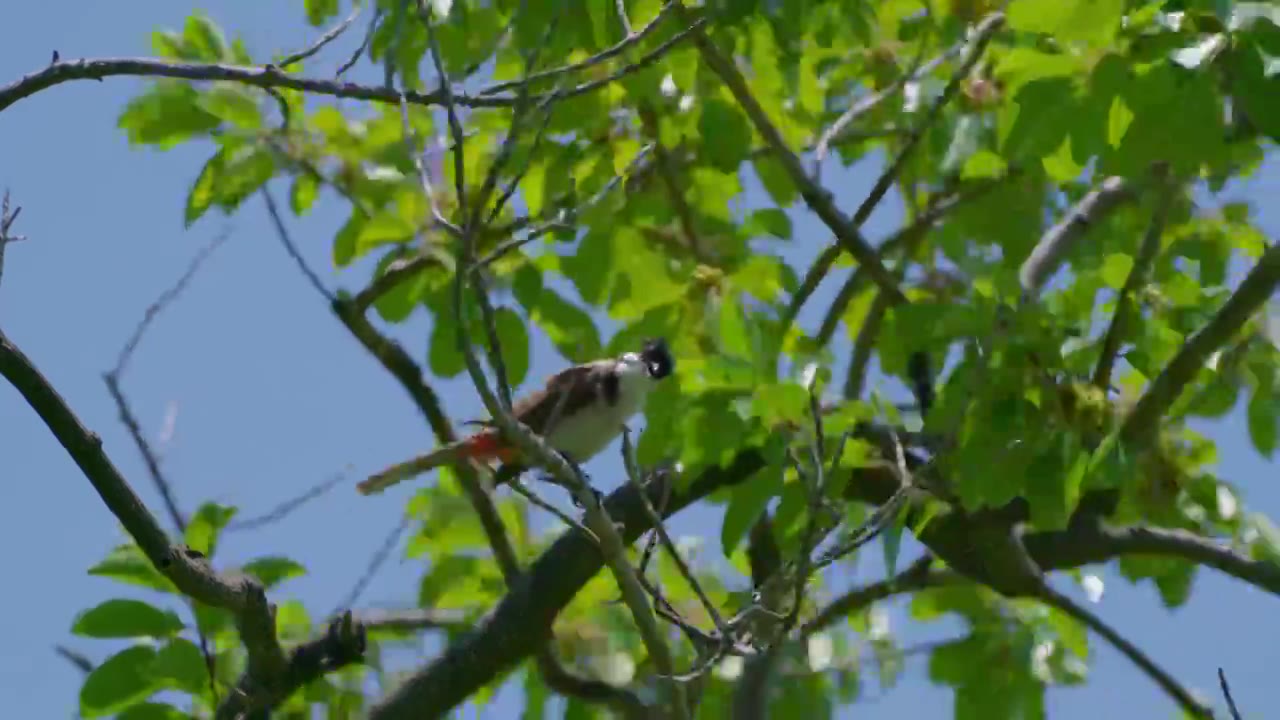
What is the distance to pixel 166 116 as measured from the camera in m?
4.30

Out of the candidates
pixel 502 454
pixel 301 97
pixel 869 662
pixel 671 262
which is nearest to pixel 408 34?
pixel 301 97

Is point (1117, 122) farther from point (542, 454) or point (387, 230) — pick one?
point (387, 230)

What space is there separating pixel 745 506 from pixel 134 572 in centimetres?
143

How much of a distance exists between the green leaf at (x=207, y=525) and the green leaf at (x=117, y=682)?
10.7 inches

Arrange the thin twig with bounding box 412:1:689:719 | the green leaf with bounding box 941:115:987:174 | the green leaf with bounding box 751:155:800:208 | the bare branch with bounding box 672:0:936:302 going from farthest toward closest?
the green leaf with bounding box 751:155:800:208, the green leaf with bounding box 941:115:987:174, the bare branch with bounding box 672:0:936:302, the thin twig with bounding box 412:1:689:719

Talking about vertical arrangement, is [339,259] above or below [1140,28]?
above

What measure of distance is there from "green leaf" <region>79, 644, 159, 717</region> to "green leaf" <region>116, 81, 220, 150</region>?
1307mm

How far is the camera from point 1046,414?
359 cm

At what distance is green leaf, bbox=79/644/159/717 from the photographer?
3.86m

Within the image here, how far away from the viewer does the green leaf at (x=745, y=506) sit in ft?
11.2

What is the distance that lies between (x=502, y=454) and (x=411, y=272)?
2.70 feet

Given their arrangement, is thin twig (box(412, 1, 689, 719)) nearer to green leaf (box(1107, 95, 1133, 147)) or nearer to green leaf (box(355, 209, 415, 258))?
green leaf (box(355, 209, 415, 258))

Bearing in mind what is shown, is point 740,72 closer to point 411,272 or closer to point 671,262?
point 671,262

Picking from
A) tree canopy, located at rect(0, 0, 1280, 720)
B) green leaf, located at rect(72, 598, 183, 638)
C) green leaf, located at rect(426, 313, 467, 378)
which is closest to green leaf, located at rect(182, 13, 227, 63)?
tree canopy, located at rect(0, 0, 1280, 720)
